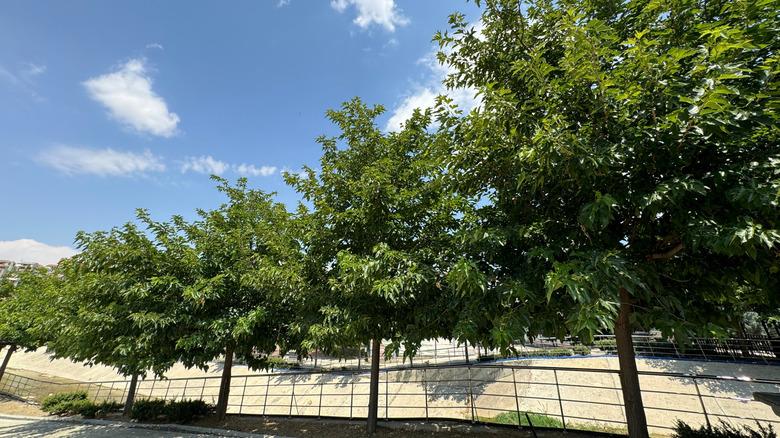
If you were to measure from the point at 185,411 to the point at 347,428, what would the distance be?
19.9 feet

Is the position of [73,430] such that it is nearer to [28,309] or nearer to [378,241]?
[28,309]

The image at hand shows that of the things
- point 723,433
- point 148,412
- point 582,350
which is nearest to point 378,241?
point 723,433

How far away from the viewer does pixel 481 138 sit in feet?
13.5

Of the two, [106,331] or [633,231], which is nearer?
[633,231]

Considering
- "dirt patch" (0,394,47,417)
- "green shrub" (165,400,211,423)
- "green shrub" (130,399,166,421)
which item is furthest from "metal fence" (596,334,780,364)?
"dirt patch" (0,394,47,417)

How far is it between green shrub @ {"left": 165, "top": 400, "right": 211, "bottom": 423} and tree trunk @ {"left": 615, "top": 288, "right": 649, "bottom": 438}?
463 inches

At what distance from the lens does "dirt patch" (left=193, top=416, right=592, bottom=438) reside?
6492mm

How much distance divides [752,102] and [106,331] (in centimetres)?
1247

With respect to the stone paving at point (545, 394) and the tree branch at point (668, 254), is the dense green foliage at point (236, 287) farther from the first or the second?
the tree branch at point (668, 254)

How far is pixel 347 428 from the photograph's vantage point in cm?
782

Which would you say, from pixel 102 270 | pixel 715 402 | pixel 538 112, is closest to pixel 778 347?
pixel 715 402

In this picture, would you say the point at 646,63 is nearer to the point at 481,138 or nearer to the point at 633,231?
the point at 481,138

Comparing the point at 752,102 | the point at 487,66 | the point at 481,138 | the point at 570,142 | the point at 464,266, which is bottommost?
the point at 464,266

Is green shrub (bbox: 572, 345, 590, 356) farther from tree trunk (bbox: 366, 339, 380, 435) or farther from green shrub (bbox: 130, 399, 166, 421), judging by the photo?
green shrub (bbox: 130, 399, 166, 421)
